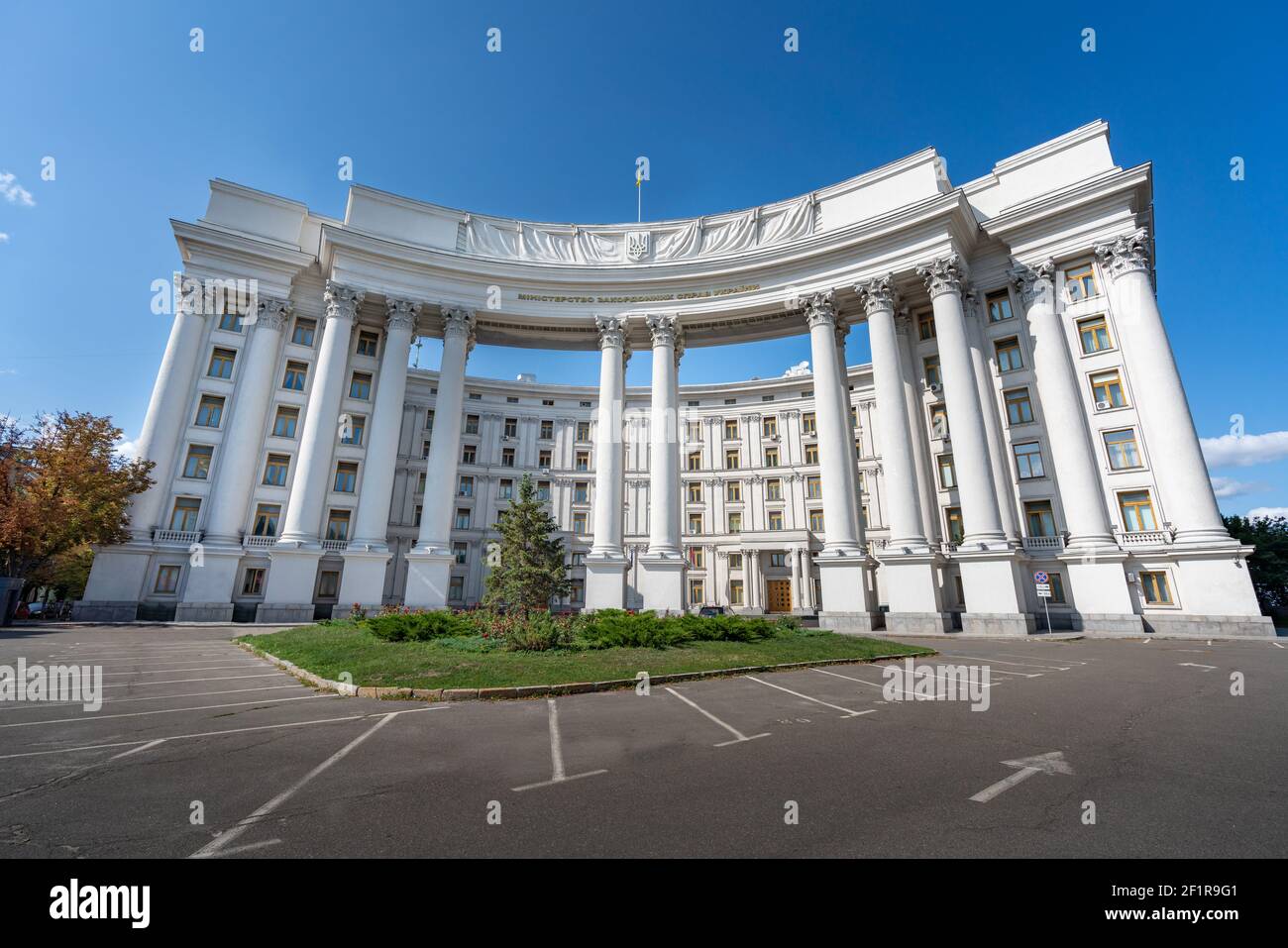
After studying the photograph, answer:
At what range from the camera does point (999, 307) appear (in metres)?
27.6

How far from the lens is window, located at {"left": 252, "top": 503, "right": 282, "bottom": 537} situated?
28.2 metres

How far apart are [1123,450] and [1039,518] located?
4.49 meters

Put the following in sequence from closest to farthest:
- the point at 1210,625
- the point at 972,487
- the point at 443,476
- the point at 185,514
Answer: the point at 1210,625 < the point at 972,487 < the point at 185,514 < the point at 443,476

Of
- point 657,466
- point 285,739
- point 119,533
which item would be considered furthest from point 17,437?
point 285,739

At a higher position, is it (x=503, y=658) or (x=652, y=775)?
(x=503, y=658)

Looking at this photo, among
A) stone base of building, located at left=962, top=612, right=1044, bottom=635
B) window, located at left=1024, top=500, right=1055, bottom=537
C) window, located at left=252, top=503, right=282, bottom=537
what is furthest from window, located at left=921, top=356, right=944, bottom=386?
window, located at left=252, top=503, right=282, bottom=537

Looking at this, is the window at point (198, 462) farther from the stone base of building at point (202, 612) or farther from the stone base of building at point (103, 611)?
the stone base of building at point (202, 612)

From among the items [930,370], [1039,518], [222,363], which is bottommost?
[1039,518]

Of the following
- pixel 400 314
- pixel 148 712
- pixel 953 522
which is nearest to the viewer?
pixel 148 712

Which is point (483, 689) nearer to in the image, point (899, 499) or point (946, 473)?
point (899, 499)

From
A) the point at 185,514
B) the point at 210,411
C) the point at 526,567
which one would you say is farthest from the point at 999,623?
the point at 210,411

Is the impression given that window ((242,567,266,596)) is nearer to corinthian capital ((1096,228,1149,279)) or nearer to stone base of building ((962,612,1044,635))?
stone base of building ((962,612,1044,635))
